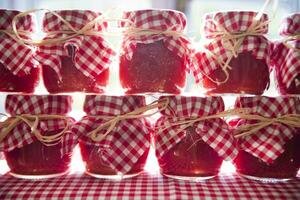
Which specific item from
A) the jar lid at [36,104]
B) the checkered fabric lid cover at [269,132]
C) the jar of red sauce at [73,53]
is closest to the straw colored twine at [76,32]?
the jar of red sauce at [73,53]

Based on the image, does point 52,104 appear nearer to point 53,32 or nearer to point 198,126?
point 53,32

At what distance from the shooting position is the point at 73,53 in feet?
2.58

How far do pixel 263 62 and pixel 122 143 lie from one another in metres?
0.30

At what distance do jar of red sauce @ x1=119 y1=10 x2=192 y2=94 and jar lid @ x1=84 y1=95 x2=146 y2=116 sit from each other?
0.10 ft

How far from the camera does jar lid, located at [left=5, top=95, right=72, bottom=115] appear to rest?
30.7 inches

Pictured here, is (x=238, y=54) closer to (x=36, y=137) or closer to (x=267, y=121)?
(x=267, y=121)

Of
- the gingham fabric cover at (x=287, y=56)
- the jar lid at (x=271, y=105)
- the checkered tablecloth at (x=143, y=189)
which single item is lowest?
the checkered tablecloth at (x=143, y=189)

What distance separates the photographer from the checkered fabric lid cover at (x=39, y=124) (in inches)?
30.4

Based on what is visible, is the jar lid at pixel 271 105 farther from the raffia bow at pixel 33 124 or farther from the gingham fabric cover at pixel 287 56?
the raffia bow at pixel 33 124

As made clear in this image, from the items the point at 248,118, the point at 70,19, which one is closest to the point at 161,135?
Answer: the point at 248,118

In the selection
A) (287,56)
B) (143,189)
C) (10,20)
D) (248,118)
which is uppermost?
(10,20)

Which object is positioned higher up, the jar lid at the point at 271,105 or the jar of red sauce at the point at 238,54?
the jar of red sauce at the point at 238,54

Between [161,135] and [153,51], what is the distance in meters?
0.16

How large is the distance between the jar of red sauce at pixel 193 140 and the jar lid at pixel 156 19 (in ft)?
0.45
